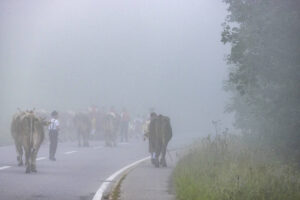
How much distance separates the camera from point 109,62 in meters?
130

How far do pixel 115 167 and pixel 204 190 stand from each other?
8.97 meters

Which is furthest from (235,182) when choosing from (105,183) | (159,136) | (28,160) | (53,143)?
(53,143)

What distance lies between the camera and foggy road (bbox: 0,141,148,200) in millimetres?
13242

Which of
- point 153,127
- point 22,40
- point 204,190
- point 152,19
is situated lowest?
point 204,190

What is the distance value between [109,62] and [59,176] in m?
113

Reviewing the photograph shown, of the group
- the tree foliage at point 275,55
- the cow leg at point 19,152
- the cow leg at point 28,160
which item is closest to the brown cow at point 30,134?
the cow leg at point 28,160

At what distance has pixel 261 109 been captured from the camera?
2077cm

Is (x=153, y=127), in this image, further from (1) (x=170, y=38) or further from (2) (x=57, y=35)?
(1) (x=170, y=38)

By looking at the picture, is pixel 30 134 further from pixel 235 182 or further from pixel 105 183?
pixel 235 182

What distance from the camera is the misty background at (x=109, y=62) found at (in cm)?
10344

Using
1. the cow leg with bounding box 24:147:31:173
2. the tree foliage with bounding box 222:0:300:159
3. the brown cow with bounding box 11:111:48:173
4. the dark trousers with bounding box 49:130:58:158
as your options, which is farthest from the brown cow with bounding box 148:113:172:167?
the cow leg with bounding box 24:147:31:173

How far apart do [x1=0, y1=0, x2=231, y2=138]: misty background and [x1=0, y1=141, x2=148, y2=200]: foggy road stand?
49876 mm

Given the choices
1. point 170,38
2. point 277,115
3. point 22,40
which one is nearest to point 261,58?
point 277,115

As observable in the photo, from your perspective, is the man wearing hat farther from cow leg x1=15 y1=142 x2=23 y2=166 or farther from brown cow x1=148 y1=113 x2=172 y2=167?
brown cow x1=148 y1=113 x2=172 y2=167
